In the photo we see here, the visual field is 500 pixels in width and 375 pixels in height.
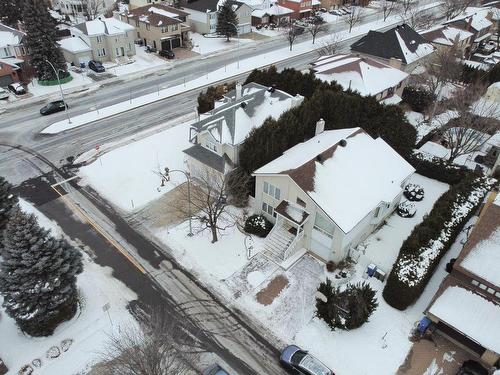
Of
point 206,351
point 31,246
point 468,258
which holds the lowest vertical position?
point 206,351

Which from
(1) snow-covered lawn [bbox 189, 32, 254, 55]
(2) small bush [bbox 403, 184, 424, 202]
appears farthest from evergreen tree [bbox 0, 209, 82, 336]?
(1) snow-covered lawn [bbox 189, 32, 254, 55]

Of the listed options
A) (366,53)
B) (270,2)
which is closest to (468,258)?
(366,53)

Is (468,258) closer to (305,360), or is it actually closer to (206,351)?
(305,360)

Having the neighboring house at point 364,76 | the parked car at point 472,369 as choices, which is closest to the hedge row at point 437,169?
the neighboring house at point 364,76

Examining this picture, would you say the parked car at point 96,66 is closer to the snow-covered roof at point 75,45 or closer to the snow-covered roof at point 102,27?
the snow-covered roof at point 75,45

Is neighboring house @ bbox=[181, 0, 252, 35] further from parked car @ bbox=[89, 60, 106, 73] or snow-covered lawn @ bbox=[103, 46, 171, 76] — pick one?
parked car @ bbox=[89, 60, 106, 73]

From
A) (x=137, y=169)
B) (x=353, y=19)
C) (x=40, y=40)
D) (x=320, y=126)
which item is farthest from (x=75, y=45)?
(x=353, y=19)

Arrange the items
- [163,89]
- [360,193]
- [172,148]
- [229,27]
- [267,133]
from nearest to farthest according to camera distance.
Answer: [360,193], [267,133], [172,148], [163,89], [229,27]
